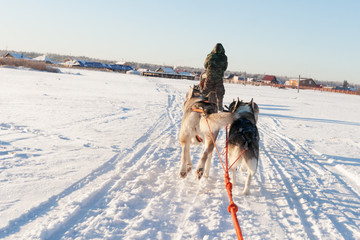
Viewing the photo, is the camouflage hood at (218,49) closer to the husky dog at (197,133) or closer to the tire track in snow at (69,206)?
the husky dog at (197,133)

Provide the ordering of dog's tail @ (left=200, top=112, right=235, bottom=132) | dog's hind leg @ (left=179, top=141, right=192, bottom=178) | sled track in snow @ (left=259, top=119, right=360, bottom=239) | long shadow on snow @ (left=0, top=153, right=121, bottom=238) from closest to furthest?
long shadow on snow @ (left=0, top=153, right=121, bottom=238) → sled track in snow @ (left=259, top=119, right=360, bottom=239) → dog's tail @ (left=200, top=112, right=235, bottom=132) → dog's hind leg @ (left=179, top=141, right=192, bottom=178)

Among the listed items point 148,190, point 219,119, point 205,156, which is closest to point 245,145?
point 219,119

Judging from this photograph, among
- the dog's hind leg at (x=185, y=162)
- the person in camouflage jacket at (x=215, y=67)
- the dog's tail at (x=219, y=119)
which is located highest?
the person in camouflage jacket at (x=215, y=67)

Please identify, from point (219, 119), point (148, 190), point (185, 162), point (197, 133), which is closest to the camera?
point (219, 119)

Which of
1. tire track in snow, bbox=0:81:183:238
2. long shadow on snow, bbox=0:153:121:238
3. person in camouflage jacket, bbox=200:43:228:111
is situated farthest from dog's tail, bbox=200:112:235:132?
person in camouflage jacket, bbox=200:43:228:111

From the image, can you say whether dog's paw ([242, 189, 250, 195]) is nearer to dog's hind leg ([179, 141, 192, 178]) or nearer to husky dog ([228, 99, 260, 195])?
husky dog ([228, 99, 260, 195])

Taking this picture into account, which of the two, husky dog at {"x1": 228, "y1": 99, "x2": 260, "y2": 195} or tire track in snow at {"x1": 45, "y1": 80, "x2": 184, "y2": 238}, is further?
husky dog at {"x1": 228, "y1": 99, "x2": 260, "y2": 195}

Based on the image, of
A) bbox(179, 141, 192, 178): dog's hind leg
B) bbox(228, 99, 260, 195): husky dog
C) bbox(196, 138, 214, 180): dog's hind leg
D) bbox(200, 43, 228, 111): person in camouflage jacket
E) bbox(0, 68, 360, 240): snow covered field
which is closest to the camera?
bbox(0, 68, 360, 240): snow covered field

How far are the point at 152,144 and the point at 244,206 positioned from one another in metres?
3.34

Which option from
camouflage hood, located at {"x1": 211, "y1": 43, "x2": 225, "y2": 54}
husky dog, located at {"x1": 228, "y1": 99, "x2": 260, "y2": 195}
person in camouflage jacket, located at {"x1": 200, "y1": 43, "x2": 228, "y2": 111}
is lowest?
husky dog, located at {"x1": 228, "y1": 99, "x2": 260, "y2": 195}

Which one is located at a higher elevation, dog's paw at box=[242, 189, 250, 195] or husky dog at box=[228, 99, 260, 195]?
husky dog at box=[228, 99, 260, 195]

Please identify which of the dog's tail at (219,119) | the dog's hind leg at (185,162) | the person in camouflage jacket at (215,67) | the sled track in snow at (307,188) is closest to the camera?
the sled track in snow at (307,188)

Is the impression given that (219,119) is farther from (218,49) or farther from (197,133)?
(218,49)

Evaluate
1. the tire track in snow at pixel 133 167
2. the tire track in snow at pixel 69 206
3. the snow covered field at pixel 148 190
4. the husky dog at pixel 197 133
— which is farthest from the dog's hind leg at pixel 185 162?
the tire track in snow at pixel 69 206
